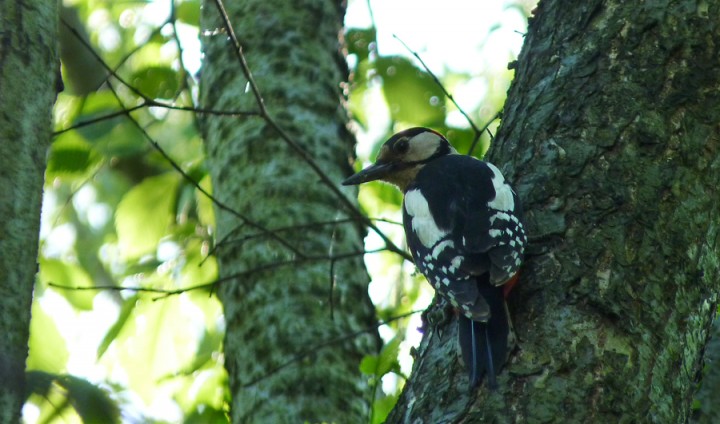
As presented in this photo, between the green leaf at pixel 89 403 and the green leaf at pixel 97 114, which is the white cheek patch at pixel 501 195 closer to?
the green leaf at pixel 89 403

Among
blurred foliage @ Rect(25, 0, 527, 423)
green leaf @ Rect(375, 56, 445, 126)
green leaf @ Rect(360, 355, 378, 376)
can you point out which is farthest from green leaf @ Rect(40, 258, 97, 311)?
green leaf @ Rect(360, 355, 378, 376)

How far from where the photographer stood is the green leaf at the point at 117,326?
3.71m

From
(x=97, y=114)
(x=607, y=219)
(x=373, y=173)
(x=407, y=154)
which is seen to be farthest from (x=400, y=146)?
(x=607, y=219)

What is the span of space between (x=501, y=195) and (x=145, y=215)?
7.15 ft

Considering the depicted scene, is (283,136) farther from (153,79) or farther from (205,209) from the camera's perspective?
(205,209)

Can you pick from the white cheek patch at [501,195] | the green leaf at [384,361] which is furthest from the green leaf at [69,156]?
the white cheek patch at [501,195]

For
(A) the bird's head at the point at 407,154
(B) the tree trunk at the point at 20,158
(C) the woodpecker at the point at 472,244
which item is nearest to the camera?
(B) the tree trunk at the point at 20,158

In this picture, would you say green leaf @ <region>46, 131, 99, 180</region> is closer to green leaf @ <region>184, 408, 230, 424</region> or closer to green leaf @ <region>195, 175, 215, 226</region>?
green leaf @ <region>195, 175, 215, 226</region>

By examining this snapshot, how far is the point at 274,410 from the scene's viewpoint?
3.12 metres

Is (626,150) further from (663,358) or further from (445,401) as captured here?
(445,401)

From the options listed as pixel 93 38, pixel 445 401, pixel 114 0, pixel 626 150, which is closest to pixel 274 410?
pixel 445 401

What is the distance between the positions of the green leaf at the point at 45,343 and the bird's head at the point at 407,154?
4.28 feet

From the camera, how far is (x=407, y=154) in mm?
3666

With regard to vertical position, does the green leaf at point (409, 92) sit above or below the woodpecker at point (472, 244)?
above
